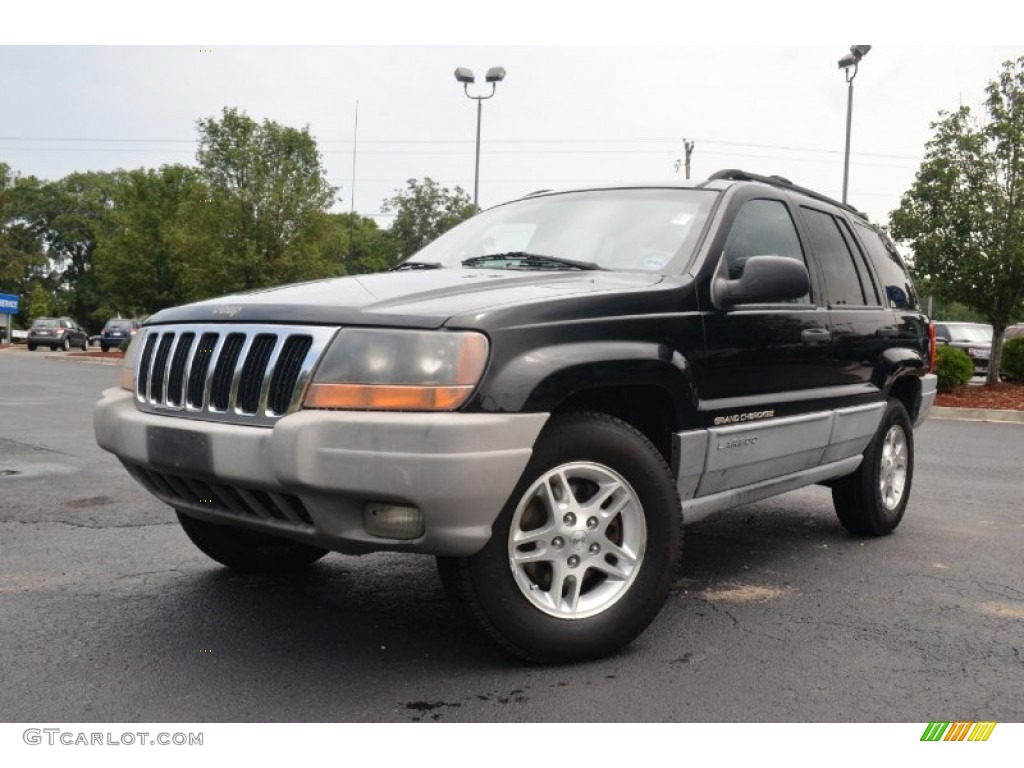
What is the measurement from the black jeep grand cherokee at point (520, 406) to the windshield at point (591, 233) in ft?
0.05

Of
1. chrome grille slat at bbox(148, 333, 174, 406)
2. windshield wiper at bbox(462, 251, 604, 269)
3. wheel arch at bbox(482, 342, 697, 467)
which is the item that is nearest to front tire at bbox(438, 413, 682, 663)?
wheel arch at bbox(482, 342, 697, 467)

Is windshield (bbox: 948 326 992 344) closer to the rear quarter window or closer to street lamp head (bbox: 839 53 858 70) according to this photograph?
street lamp head (bbox: 839 53 858 70)

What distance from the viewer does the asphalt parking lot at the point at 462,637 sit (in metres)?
2.88

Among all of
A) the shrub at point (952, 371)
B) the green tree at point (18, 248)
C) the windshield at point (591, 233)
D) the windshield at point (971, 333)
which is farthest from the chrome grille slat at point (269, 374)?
the green tree at point (18, 248)

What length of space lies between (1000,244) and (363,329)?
16590mm

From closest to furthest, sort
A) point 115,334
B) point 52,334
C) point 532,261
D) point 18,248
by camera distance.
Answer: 1. point 532,261
2. point 115,334
3. point 52,334
4. point 18,248

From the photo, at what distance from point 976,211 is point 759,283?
1527 centimetres

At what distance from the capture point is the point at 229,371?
317 centimetres

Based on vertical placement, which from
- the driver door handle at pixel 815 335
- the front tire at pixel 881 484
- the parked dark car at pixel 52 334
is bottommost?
the parked dark car at pixel 52 334

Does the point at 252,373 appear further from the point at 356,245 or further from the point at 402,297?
the point at 356,245

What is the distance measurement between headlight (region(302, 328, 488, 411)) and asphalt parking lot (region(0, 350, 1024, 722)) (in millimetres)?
892

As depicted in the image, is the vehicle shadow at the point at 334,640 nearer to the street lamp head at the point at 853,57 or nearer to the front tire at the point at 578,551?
the front tire at the point at 578,551

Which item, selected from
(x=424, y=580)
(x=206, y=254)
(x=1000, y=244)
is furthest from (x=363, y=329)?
(x=206, y=254)

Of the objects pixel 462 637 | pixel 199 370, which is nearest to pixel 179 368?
pixel 199 370
